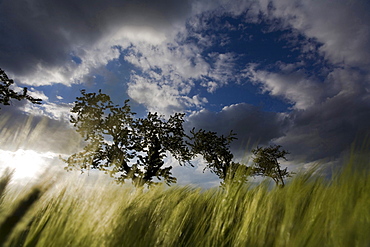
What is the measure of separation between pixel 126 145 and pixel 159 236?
15483mm

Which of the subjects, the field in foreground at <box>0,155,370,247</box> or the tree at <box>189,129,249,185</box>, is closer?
the field in foreground at <box>0,155,370,247</box>

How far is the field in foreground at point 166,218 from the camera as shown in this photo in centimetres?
139

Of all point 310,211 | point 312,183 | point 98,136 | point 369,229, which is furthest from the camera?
point 98,136

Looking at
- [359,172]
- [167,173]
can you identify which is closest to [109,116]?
[167,173]

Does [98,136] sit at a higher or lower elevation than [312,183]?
higher

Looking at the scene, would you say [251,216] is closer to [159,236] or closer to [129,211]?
[159,236]

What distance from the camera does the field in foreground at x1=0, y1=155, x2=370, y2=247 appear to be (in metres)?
1.39

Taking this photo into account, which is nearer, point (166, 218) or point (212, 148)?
point (166, 218)

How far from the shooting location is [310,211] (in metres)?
1.70

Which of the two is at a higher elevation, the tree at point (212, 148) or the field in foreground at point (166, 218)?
the tree at point (212, 148)

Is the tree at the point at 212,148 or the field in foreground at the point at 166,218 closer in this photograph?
the field in foreground at the point at 166,218

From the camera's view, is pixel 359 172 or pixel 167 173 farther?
pixel 167 173

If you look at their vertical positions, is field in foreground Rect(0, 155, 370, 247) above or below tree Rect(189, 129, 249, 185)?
below

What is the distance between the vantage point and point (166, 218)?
7.34 ft
